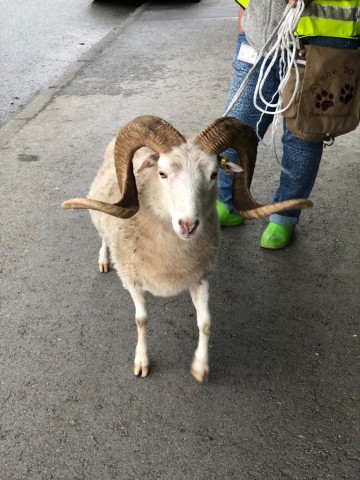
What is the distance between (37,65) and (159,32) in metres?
2.39

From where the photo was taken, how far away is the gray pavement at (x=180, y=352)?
228 centimetres

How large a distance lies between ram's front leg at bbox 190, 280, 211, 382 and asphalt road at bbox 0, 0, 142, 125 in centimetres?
406

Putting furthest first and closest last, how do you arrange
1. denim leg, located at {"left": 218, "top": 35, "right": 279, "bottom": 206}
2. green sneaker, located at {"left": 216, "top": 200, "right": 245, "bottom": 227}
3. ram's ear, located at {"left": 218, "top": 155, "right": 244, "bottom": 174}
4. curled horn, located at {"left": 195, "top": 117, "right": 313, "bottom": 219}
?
green sneaker, located at {"left": 216, "top": 200, "right": 245, "bottom": 227}
denim leg, located at {"left": 218, "top": 35, "right": 279, "bottom": 206}
ram's ear, located at {"left": 218, "top": 155, "right": 244, "bottom": 174}
curled horn, located at {"left": 195, "top": 117, "right": 313, "bottom": 219}

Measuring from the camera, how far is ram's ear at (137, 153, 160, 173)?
7.91 ft

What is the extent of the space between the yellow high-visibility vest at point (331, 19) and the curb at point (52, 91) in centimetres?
337

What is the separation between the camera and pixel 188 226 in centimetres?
220

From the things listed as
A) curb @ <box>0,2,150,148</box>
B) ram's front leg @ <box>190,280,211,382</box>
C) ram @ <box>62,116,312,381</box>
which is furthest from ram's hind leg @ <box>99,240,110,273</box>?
curb @ <box>0,2,150,148</box>

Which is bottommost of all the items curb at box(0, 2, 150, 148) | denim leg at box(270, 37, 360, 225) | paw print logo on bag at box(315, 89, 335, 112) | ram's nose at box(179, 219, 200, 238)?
curb at box(0, 2, 150, 148)

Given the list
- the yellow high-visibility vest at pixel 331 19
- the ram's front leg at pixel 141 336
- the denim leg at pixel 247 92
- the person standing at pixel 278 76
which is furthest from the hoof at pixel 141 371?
the yellow high-visibility vest at pixel 331 19

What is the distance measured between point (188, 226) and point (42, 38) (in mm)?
8122

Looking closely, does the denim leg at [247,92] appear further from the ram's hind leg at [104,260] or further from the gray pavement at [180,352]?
the ram's hind leg at [104,260]

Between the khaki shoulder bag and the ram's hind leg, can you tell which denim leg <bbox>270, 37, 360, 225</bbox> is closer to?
the khaki shoulder bag

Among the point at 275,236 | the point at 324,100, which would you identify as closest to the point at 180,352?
the point at 275,236

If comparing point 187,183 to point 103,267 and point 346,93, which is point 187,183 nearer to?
point 346,93
